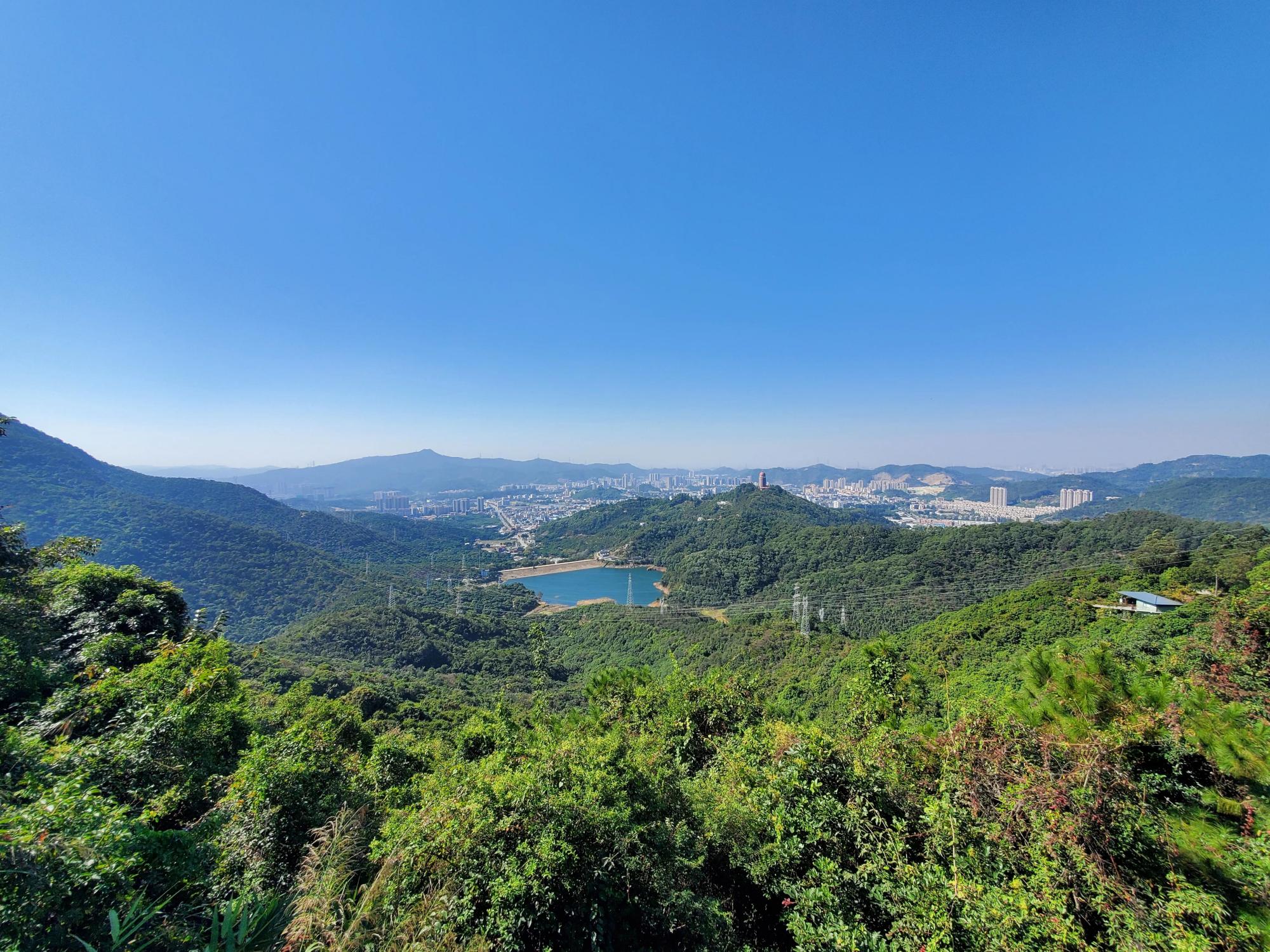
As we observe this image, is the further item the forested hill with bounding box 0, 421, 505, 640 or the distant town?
the distant town

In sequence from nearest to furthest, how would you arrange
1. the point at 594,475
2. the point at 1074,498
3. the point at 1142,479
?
the point at 1074,498
the point at 1142,479
the point at 594,475

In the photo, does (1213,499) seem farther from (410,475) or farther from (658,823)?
(410,475)

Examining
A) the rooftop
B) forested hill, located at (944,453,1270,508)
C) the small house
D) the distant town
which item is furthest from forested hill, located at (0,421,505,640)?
forested hill, located at (944,453,1270,508)

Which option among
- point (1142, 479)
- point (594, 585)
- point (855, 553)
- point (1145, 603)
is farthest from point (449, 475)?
point (1142, 479)

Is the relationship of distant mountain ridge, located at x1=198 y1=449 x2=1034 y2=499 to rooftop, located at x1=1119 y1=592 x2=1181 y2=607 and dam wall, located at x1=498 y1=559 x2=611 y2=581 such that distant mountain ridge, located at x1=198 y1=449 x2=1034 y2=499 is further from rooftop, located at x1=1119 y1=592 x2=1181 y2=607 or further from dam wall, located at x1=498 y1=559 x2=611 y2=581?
rooftop, located at x1=1119 y1=592 x2=1181 y2=607

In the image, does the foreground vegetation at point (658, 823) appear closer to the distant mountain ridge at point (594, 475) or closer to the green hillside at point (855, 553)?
the green hillside at point (855, 553)

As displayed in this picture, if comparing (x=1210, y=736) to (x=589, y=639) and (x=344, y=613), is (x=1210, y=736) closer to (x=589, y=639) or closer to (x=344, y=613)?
(x=589, y=639)
